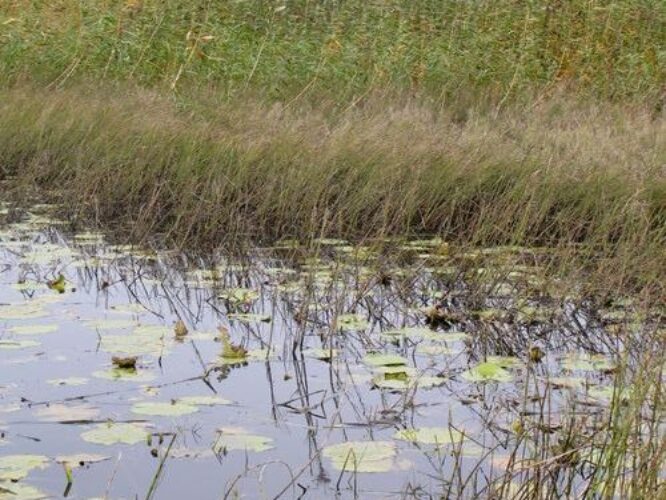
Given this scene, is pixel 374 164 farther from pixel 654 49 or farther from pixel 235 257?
pixel 654 49

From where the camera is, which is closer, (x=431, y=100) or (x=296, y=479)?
(x=296, y=479)

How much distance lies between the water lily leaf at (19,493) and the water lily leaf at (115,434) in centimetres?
34

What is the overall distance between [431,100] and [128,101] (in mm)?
2239

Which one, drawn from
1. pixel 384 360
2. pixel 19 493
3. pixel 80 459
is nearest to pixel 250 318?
pixel 384 360

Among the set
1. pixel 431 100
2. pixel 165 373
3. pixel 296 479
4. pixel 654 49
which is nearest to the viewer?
pixel 296 479

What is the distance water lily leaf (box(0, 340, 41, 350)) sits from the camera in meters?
3.97

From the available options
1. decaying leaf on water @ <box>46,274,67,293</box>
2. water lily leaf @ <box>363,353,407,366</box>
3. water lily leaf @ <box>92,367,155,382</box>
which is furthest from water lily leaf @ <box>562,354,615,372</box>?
decaying leaf on water @ <box>46,274,67,293</box>

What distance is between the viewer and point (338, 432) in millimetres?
3338

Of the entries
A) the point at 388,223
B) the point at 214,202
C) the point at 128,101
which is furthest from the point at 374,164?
the point at 128,101

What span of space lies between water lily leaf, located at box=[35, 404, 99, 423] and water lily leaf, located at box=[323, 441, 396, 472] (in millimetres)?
701

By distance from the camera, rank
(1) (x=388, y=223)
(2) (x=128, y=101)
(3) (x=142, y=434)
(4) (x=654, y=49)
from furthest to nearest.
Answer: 1. (4) (x=654, y=49)
2. (2) (x=128, y=101)
3. (1) (x=388, y=223)
4. (3) (x=142, y=434)

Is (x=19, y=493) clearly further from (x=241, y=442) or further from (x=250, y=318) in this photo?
(x=250, y=318)

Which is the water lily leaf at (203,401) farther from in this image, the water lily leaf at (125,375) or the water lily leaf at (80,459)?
the water lily leaf at (80,459)

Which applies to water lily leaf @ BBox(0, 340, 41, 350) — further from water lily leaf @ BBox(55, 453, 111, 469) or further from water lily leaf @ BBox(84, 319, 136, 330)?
water lily leaf @ BBox(55, 453, 111, 469)
